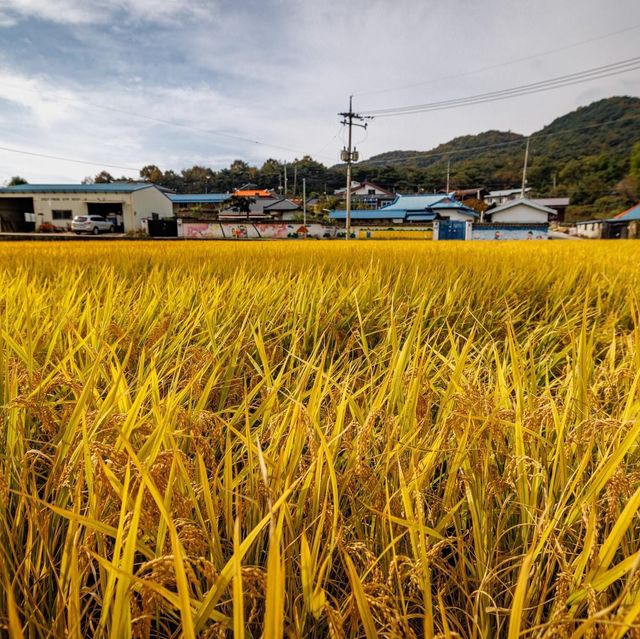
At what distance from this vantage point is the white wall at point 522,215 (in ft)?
137

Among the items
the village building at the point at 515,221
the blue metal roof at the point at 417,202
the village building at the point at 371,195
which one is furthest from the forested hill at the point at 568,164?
the blue metal roof at the point at 417,202

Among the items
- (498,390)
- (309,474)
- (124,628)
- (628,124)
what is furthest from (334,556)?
(628,124)

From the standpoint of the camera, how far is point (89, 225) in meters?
26.4

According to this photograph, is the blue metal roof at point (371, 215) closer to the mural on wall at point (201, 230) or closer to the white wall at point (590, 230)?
the mural on wall at point (201, 230)

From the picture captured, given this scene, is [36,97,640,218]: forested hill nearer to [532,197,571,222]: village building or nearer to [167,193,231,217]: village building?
[532,197,571,222]: village building

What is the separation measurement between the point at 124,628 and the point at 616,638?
46cm

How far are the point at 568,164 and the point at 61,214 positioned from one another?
64.6 m

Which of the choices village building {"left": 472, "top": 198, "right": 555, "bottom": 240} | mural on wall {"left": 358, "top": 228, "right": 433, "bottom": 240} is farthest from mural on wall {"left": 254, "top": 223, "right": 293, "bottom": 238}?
village building {"left": 472, "top": 198, "right": 555, "bottom": 240}

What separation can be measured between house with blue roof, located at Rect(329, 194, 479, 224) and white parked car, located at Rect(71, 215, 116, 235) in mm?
19602

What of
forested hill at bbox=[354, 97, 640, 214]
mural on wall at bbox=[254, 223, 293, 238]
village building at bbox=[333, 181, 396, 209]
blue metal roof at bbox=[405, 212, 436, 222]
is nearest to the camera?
mural on wall at bbox=[254, 223, 293, 238]

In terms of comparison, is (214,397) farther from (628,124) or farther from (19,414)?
(628,124)

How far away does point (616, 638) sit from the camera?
1.14 ft

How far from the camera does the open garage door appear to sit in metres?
29.8

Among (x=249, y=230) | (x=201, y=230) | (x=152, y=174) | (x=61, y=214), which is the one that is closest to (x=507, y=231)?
(x=249, y=230)
